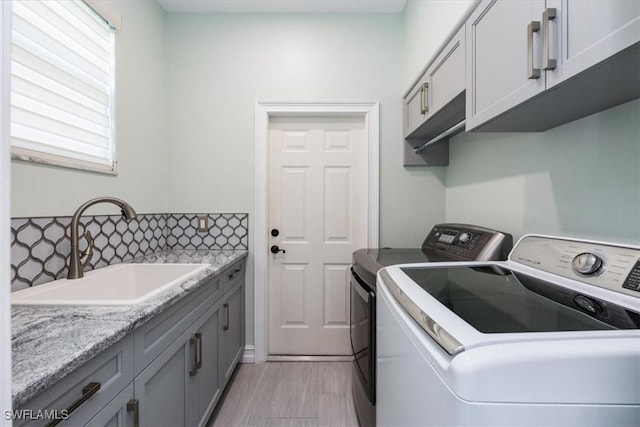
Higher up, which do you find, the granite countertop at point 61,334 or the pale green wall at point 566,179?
the pale green wall at point 566,179

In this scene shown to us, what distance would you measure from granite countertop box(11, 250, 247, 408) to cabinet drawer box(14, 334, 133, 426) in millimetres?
45

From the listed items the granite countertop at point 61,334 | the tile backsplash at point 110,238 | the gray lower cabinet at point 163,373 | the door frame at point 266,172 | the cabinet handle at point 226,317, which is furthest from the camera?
the door frame at point 266,172

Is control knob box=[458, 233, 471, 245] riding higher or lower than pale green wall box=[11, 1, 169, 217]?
lower

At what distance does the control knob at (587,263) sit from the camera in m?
0.84

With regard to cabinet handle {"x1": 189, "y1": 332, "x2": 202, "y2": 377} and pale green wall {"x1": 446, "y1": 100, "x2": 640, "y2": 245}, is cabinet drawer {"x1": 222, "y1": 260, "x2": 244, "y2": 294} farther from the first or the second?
pale green wall {"x1": 446, "y1": 100, "x2": 640, "y2": 245}

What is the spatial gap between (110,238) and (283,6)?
6.54ft

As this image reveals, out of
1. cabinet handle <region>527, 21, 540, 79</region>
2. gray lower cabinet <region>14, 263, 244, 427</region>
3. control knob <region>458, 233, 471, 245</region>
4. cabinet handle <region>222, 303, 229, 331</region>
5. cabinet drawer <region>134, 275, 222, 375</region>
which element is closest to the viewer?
gray lower cabinet <region>14, 263, 244, 427</region>

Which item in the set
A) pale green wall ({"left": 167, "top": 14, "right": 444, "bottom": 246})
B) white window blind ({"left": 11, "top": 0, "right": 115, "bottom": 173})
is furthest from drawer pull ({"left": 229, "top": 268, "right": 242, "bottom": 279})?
white window blind ({"left": 11, "top": 0, "right": 115, "bottom": 173})

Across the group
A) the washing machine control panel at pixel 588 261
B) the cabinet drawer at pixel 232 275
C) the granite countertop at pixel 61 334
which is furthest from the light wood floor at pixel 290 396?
the washing machine control panel at pixel 588 261

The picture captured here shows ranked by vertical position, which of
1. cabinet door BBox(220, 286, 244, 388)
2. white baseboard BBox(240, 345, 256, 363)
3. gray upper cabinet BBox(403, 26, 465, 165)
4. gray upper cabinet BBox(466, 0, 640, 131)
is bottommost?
white baseboard BBox(240, 345, 256, 363)

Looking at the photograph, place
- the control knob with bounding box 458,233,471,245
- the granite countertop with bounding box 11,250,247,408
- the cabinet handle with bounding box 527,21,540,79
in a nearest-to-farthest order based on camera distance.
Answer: the granite countertop with bounding box 11,250,247,408 < the cabinet handle with bounding box 527,21,540,79 < the control knob with bounding box 458,233,471,245

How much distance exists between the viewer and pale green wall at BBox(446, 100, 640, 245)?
889mm

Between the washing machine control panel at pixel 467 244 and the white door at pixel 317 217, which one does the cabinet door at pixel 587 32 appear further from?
the white door at pixel 317 217

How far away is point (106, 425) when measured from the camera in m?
0.80
